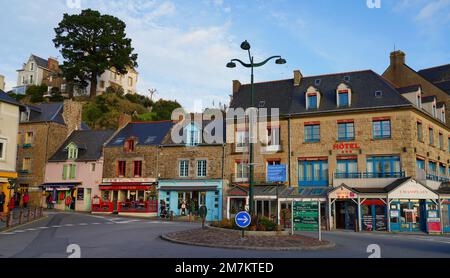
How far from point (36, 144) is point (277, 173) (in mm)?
24271

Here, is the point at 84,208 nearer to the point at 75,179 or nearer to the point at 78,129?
the point at 75,179

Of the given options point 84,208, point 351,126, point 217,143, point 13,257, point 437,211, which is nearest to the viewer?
point 13,257

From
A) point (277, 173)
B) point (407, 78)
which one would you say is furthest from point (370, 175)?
point (407, 78)

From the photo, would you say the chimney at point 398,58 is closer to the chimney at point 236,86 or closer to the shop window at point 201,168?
the chimney at point 236,86

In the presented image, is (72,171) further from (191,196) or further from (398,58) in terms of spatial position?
(398,58)

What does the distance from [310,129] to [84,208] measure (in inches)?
850

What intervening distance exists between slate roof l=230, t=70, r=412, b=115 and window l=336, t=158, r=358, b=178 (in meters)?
3.74

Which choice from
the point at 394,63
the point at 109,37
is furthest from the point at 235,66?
the point at 109,37

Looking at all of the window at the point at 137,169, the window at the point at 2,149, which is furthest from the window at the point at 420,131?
the window at the point at 2,149

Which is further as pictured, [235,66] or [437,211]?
[437,211]

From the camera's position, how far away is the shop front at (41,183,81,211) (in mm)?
40656

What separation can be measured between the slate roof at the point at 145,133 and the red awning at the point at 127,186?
3.61 meters

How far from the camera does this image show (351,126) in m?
32.3

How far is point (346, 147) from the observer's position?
31953mm
